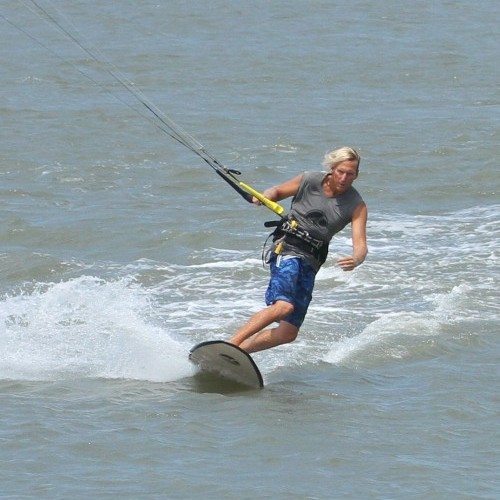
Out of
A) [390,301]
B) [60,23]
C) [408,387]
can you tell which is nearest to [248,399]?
[408,387]

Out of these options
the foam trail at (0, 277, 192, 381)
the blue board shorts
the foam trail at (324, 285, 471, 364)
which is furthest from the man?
the foam trail at (324, 285, 471, 364)

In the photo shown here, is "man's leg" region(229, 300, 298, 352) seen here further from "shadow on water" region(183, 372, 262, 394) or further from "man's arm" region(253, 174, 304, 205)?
Answer: "man's arm" region(253, 174, 304, 205)

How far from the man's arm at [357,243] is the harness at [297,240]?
0.95ft

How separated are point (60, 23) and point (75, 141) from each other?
36.6 feet

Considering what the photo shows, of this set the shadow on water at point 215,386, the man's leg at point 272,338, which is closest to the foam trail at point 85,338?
the shadow on water at point 215,386

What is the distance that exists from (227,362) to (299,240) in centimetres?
96

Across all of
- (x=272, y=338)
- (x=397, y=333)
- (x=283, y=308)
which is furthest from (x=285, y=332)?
(x=397, y=333)

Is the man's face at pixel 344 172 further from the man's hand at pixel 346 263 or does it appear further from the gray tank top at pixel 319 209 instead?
the man's hand at pixel 346 263

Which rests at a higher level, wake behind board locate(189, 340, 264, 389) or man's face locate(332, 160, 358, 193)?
man's face locate(332, 160, 358, 193)

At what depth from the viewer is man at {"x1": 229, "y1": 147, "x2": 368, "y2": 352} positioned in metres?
8.98

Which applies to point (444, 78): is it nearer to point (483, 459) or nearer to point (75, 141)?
point (75, 141)

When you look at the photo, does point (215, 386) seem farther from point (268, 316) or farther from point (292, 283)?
point (292, 283)

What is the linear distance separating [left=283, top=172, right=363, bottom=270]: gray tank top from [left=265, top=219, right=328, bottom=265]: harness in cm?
3

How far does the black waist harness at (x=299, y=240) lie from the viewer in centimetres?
903
